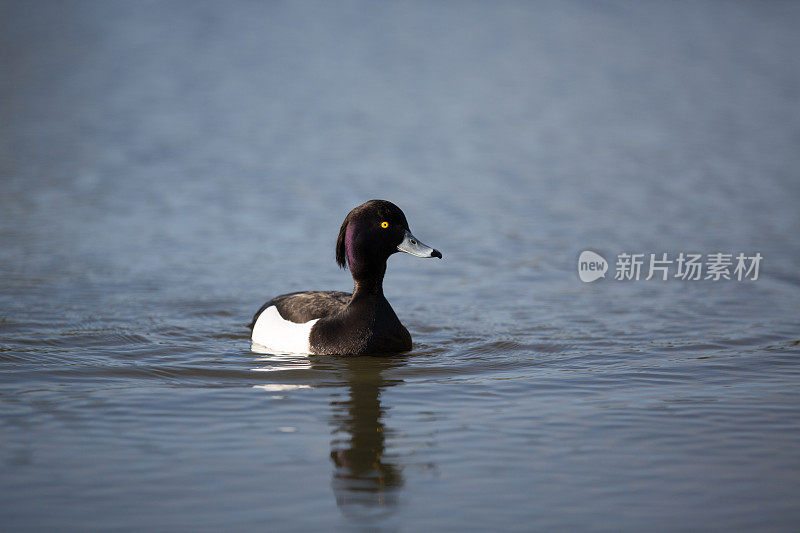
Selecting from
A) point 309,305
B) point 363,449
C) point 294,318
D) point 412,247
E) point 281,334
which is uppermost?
point 412,247

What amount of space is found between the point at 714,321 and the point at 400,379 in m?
3.74

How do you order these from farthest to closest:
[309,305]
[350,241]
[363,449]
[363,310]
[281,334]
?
[309,305]
[281,334]
[350,241]
[363,310]
[363,449]

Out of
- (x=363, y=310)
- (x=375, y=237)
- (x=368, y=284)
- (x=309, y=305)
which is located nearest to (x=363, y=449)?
(x=363, y=310)

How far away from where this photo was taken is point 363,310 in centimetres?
850

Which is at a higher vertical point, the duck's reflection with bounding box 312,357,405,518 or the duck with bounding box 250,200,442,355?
the duck with bounding box 250,200,442,355

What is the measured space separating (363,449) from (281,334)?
300 centimetres

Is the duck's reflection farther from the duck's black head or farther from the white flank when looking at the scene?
the duck's black head

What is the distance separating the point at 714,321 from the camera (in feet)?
31.9

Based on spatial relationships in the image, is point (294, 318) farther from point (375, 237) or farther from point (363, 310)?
point (375, 237)

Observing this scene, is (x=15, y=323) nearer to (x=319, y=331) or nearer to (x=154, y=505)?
(x=319, y=331)

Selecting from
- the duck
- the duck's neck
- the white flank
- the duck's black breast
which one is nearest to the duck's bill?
the duck

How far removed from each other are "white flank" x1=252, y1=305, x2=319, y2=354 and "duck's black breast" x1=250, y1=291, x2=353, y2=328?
6cm

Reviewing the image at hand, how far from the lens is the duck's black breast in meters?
8.76

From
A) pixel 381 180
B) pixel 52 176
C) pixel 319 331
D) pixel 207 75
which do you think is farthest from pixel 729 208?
pixel 207 75
